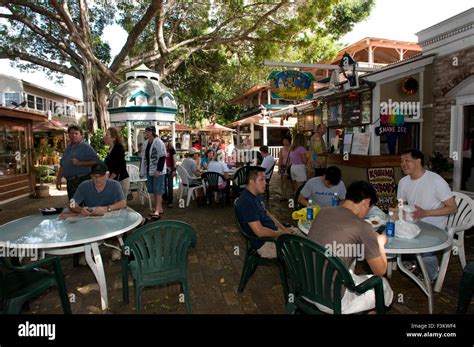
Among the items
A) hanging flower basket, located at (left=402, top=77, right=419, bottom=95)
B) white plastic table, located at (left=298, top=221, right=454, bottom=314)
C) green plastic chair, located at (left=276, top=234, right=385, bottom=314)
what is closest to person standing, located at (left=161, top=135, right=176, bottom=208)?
white plastic table, located at (left=298, top=221, right=454, bottom=314)

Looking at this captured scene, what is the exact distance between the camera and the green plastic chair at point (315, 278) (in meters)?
2.12

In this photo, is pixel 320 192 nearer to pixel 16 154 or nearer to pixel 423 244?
pixel 423 244

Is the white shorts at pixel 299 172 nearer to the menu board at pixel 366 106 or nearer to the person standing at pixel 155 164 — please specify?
the menu board at pixel 366 106

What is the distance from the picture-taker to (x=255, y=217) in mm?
3199

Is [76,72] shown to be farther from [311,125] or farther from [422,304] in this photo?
[422,304]

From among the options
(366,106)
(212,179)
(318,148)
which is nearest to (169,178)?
(212,179)

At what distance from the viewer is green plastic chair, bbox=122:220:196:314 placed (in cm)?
273

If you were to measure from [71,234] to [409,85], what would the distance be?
689 centimetres

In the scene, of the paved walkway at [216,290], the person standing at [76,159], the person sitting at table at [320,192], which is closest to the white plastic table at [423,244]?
the paved walkway at [216,290]

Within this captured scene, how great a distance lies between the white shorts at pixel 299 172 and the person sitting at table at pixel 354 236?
4.86 meters

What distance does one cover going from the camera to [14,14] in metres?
11.9

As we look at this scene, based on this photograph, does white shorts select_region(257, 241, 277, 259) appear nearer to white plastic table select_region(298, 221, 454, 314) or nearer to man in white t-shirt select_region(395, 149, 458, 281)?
white plastic table select_region(298, 221, 454, 314)

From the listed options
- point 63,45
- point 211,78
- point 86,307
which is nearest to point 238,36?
point 211,78

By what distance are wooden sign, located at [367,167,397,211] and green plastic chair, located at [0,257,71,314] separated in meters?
5.79
